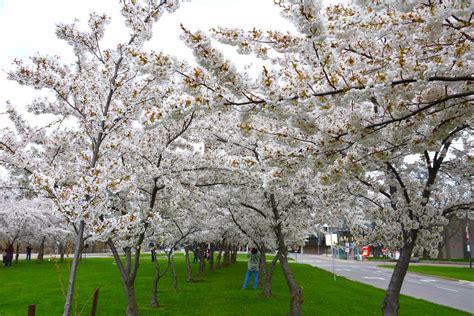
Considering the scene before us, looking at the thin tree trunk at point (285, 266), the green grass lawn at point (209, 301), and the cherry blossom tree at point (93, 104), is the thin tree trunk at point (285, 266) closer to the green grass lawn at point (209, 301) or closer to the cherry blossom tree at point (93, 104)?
the green grass lawn at point (209, 301)

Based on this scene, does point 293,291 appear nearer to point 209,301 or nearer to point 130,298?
point 130,298

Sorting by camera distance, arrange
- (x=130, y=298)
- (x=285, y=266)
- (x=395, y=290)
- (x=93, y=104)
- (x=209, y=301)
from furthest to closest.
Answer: (x=209, y=301) → (x=285, y=266) → (x=130, y=298) → (x=395, y=290) → (x=93, y=104)

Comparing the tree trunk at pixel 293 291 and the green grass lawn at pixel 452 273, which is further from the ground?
the tree trunk at pixel 293 291

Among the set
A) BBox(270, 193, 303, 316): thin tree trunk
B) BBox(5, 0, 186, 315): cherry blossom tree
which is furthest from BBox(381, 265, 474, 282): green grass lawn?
BBox(5, 0, 186, 315): cherry blossom tree

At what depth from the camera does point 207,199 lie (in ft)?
36.3

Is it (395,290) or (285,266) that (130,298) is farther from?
(395,290)

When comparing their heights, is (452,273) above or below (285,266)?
below

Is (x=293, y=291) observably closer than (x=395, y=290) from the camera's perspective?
No

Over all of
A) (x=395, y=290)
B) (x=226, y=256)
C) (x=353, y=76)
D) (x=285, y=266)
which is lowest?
(x=226, y=256)

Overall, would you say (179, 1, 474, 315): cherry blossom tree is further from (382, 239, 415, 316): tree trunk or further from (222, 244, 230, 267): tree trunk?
(222, 244, 230, 267): tree trunk

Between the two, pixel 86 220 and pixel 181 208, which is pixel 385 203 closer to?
pixel 181 208

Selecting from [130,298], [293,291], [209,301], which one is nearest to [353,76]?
[130,298]

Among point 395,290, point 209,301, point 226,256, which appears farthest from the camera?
point 226,256

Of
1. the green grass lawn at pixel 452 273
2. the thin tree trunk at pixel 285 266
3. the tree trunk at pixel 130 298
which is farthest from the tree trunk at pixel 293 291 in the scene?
the green grass lawn at pixel 452 273
